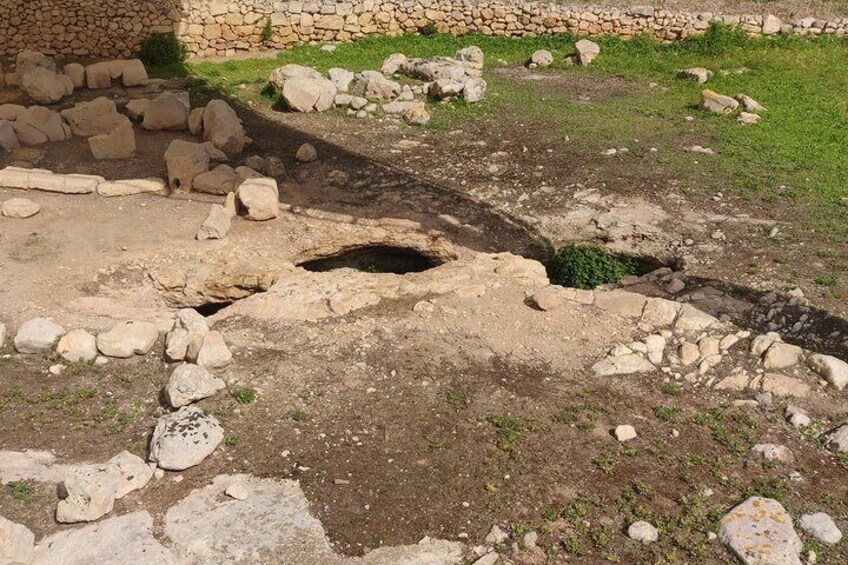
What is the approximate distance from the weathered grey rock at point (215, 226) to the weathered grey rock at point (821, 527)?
726 cm

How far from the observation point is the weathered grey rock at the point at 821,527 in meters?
6.58

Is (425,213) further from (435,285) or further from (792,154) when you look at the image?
(792,154)

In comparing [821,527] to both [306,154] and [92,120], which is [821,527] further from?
[92,120]

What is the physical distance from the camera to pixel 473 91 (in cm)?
1591

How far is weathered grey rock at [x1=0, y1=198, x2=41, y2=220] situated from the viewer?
37.4 feet

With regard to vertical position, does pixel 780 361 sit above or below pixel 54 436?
above

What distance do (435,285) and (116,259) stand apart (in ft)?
12.3

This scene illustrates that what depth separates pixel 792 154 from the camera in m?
13.6

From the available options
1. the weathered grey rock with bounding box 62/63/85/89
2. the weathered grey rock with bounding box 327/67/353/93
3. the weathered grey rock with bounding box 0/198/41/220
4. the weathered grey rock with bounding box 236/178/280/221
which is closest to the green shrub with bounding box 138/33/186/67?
the weathered grey rock with bounding box 62/63/85/89

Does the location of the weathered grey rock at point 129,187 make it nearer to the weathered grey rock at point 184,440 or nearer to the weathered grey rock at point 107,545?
the weathered grey rock at point 184,440

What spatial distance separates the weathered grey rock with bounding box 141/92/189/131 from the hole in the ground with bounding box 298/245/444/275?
4598mm

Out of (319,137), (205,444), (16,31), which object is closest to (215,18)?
(16,31)

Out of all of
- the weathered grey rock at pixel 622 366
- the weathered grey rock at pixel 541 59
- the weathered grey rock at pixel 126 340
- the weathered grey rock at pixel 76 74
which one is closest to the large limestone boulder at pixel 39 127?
the weathered grey rock at pixel 76 74

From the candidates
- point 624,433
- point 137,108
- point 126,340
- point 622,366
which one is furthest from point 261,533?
point 137,108
